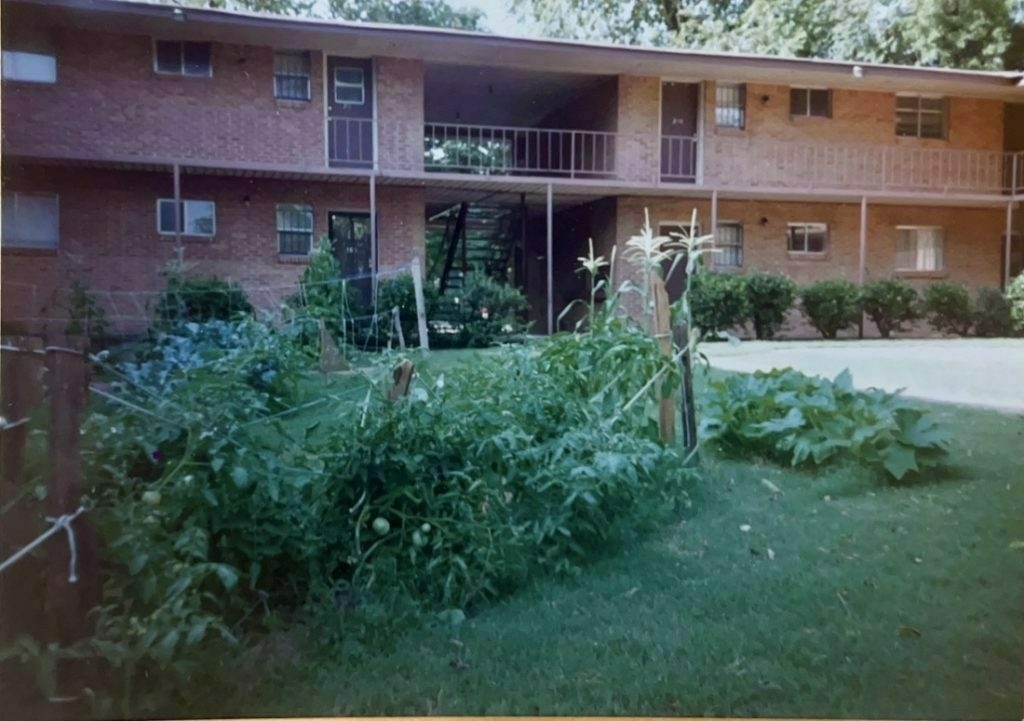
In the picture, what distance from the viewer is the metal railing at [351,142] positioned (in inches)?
97.3

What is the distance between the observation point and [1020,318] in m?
2.76

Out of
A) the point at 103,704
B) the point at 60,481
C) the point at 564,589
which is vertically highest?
the point at 60,481

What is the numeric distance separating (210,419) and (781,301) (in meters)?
1.99

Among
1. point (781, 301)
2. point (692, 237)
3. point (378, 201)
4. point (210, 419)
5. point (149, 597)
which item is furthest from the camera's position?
point (781, 301)

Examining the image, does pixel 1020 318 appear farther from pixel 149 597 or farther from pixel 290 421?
pixel 149 597

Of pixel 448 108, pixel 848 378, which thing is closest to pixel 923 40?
pixel 848 378

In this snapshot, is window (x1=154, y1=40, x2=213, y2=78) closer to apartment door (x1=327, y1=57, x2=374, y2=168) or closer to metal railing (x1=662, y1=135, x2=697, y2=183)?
apartment door (x1=327, y1=57, x2=374, y2=168)

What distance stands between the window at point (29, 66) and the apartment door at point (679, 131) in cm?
186

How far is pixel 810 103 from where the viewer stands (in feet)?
8.90

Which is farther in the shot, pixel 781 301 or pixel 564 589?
pixel 781 301

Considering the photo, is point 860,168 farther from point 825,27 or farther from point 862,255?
point 825,27

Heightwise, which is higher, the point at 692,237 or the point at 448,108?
the point at 448,108

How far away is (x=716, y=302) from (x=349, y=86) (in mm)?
1492

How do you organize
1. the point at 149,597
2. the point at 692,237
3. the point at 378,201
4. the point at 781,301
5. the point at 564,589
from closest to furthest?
the point at 149,597
the point at 564,589
the point at 378,201
the point at 692,237
the point at 781,301
